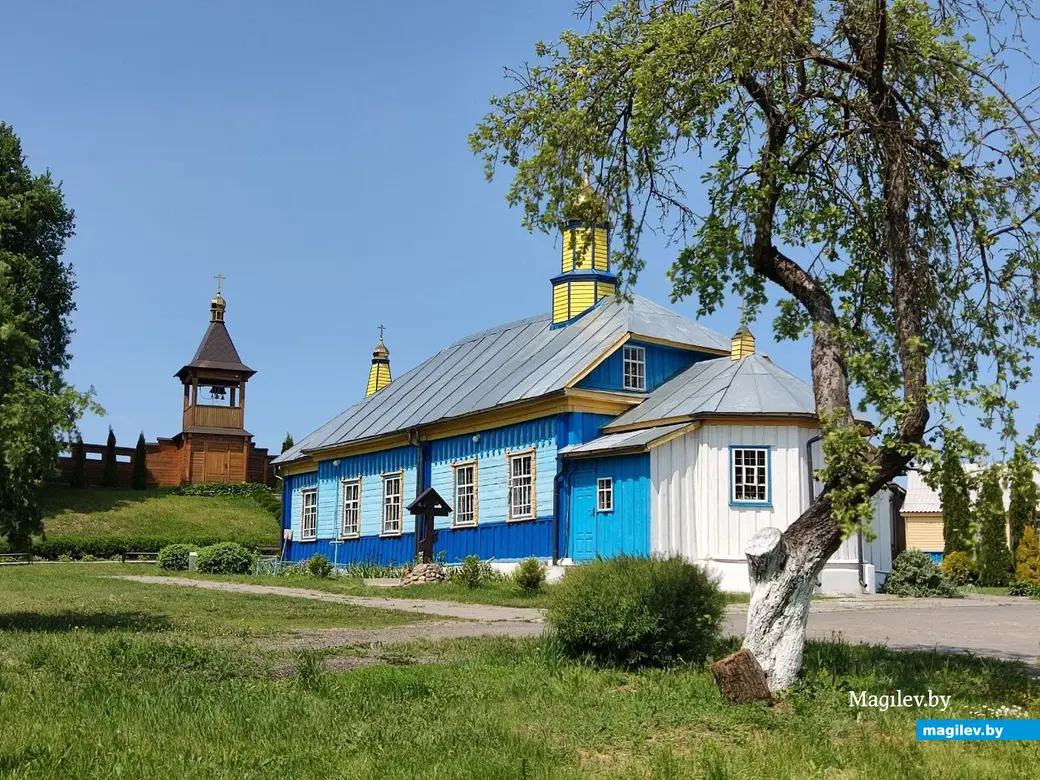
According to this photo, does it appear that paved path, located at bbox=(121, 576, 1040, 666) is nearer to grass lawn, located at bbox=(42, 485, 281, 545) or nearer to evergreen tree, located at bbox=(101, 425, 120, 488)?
grass lawn, located at bbox=(42, 485, 281, 545)

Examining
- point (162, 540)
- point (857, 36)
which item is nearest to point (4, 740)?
point (857, 36)

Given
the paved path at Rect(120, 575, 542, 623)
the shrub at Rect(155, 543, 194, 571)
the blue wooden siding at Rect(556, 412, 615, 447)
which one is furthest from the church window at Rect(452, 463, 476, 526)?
the shrub at Rect(155, 543, 194, 571)

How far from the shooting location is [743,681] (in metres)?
7.44

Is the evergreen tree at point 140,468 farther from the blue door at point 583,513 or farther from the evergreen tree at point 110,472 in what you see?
the blue door at point 583,513

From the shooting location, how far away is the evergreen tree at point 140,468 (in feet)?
170

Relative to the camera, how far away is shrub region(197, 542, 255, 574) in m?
29.5

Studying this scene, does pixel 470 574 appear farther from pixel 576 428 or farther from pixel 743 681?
pixel 743 681

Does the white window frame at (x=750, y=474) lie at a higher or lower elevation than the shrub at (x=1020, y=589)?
higher

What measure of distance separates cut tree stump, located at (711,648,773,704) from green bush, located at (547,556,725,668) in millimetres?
1485

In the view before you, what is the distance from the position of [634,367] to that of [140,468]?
33.7 metres

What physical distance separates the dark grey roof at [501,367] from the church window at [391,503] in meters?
1.36

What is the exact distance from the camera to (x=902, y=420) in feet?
25.1

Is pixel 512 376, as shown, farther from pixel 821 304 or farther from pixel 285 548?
pixel 821 304

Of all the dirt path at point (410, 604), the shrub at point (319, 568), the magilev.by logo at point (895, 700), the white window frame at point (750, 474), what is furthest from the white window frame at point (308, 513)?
the magilev.by logo at point (895, 700)
